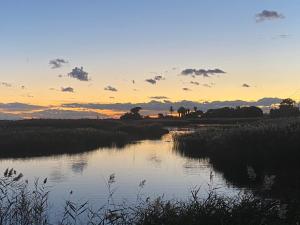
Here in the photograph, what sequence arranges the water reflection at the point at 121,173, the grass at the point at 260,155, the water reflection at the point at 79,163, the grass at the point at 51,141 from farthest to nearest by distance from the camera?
the grass at the point at 51,141, the water reflection at the point at 79,163, the grass at the point at 260,155, the water reflection at the point at 121,173

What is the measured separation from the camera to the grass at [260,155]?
2510 centimetres

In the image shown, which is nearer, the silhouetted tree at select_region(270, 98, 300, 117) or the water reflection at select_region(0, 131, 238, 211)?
the water reflection at select_region(0, 131, 238, 211)

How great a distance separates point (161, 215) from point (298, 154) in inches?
705

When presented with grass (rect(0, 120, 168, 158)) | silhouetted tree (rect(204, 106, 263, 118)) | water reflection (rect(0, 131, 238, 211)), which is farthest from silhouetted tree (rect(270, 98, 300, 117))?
water reflection (rect(0, 131, 238, 211))

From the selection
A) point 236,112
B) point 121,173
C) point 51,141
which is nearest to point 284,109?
point 236,112

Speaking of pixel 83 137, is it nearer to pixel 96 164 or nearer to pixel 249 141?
pixel 96 164

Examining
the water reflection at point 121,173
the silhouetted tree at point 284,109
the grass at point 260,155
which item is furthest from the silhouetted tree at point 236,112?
the grass at point 260,155

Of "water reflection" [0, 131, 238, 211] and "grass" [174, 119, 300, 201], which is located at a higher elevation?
"grass" [174, 119, 300, 201]

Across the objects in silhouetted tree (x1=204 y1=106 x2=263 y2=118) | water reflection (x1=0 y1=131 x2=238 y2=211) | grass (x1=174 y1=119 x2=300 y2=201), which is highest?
silhouetted tree (x1=204 y1=106 x2=263 y2=118)

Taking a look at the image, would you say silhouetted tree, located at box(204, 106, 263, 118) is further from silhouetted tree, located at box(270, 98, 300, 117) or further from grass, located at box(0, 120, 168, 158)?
grass, located at box(0, 120, 168, 158)

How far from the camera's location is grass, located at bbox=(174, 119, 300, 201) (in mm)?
25098

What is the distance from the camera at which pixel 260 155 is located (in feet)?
104

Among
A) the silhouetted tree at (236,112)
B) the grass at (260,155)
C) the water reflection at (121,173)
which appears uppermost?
the silhouetted tree at (236,112)

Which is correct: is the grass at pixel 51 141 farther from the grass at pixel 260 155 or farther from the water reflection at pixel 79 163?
the grass at pixel 260 155
